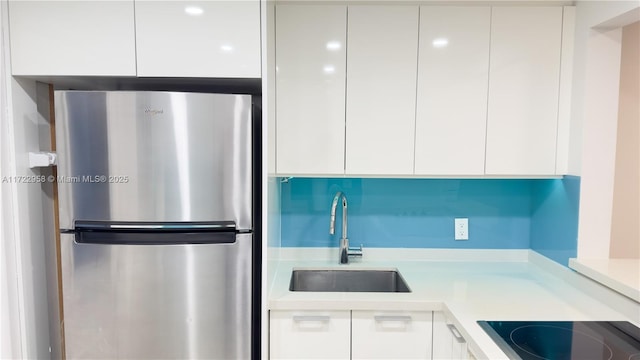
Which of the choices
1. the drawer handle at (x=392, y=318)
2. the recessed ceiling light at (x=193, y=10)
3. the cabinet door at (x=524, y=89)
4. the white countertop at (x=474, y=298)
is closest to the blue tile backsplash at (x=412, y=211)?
the white countertop at (x=474, y=298)

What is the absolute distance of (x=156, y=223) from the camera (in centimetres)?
143

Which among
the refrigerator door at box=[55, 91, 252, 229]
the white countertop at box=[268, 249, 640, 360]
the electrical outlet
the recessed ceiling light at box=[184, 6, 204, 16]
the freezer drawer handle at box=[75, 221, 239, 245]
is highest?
the recessed ceiling light at box=[184, 6, 204, 16]

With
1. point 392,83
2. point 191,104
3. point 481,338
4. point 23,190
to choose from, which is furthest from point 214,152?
point 481,338

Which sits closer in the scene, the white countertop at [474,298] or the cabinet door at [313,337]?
the white countertop at [474,298]

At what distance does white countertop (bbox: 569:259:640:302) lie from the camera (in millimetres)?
1426

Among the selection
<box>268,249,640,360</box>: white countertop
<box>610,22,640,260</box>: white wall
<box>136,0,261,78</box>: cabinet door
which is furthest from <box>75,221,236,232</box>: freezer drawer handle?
<box>610,22,640,260</box>: white wall

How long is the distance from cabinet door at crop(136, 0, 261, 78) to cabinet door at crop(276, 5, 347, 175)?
0.33 m

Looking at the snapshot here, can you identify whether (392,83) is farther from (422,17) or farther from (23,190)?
(23,190)

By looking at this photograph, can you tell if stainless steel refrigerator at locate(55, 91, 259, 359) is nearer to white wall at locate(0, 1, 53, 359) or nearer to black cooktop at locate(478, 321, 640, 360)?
white wall at locate(0, 1, 53, 359)

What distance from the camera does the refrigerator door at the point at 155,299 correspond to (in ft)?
4.74

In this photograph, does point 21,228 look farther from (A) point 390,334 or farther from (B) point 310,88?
(A) point 390,334

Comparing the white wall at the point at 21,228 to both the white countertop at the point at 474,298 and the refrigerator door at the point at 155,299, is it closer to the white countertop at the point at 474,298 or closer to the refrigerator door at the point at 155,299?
the refrigerator door at the point at 155,299

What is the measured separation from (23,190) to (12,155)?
0.46ft

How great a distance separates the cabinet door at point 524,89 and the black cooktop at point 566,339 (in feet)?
2.33
